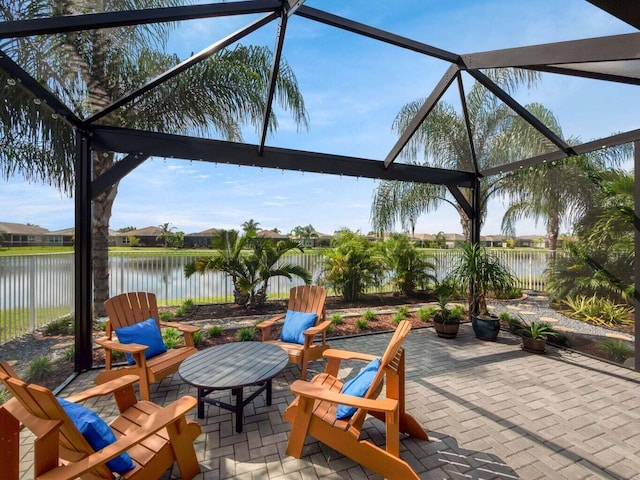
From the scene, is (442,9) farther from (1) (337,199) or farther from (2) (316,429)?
(1) (337,199)

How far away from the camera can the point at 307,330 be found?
10.9ft

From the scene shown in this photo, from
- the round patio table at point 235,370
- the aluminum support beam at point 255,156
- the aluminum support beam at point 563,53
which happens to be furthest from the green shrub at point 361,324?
the aluminum support beam at point 563,53

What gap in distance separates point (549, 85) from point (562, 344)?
149 inches

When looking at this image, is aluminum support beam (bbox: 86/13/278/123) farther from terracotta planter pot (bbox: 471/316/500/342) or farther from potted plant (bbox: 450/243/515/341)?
terracotta planter pot (bbox: 471/316/500/342)

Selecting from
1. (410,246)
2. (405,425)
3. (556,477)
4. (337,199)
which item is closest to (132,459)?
(405,425)

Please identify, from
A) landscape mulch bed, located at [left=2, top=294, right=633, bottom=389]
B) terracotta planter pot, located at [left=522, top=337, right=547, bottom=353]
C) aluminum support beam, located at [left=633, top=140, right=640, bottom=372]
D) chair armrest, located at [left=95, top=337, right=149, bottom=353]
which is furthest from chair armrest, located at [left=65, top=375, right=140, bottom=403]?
aluminum support beam, located at [left=633, top=140, right=640, bottom=372]

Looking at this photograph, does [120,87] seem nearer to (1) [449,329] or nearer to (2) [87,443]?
(2) [87,443]

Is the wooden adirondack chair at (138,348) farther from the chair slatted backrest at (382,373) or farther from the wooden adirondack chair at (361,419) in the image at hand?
the chair slatted backrest at (382,373)

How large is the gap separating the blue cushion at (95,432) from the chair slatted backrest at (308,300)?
2.48 metres

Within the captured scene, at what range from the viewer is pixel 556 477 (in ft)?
6.46

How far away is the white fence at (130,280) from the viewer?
377 cm

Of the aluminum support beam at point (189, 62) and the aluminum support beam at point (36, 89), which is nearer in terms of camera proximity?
the aluminum support beam at point (36, 89)

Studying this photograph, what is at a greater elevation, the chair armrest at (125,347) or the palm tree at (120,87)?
the palm tree at (120,87)

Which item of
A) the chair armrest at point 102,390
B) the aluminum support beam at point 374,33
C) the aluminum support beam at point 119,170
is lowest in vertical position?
the chair armrest at point 102,390
